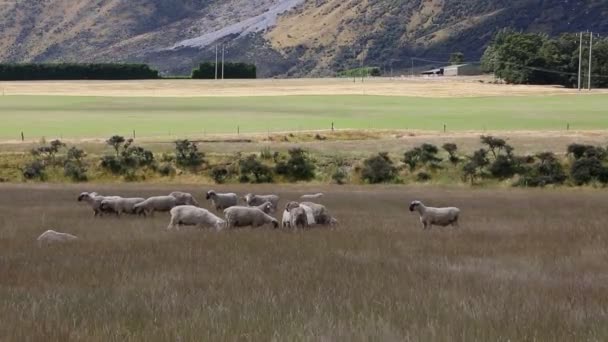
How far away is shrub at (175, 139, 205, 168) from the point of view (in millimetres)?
50750

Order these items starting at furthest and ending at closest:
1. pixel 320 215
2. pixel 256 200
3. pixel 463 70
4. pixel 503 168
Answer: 1. pixel 463 70
2. pixel 503 168
3. pixel 256 200
4. pixel 320 215

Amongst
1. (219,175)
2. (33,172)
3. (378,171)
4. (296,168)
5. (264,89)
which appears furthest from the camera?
(264,89)

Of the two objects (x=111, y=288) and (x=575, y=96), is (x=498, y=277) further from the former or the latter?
(x=575, y=96)

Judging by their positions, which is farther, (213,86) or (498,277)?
(213,86)

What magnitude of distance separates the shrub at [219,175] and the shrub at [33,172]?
8648 mm

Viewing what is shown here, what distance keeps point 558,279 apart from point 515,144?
43242 mm

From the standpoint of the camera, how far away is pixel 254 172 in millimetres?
48344

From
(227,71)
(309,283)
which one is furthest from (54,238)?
(227,71)

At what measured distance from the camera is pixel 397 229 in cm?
1945

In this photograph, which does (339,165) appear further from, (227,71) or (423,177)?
(227,71)

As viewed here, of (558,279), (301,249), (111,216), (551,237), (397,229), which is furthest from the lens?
(111,216)

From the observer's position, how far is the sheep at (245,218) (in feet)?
63.7

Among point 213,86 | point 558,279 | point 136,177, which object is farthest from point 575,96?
point 558,279

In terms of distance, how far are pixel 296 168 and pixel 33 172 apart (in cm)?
1324
